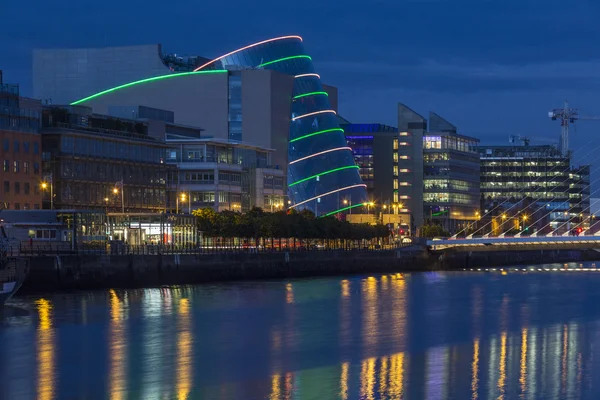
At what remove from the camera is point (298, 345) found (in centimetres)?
3450

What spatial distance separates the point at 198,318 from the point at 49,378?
13036 mm

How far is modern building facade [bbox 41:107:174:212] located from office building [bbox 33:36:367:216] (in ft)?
62.9

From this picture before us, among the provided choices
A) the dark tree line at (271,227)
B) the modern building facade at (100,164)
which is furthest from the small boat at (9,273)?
the dark tree line at (271,227)

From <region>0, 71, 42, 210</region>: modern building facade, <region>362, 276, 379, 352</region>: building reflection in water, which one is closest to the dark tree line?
<region>0, 71, 42, 210</region>: modern building facade

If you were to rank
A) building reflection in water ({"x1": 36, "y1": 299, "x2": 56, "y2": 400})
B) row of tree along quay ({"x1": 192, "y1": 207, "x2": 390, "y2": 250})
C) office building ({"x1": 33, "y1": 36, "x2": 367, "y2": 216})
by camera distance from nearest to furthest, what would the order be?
building reflection in water ({"x1": 36, "y1": 299, "x2": 56, "y2": 400})
row of tree along quay ({"x1": 192, "y1": 207, "x2": 390, "y2": 250})
office building ({"x1": 33, "y1": 36, "x2": 367, "y2": 216})

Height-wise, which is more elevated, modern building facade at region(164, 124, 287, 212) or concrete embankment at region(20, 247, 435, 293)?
modern building facade at region(164, 124, 287, 212)

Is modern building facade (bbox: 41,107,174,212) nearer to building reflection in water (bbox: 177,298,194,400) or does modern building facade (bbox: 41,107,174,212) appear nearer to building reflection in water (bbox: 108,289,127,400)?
building reflection in water (bbox: 108,289,127,400)

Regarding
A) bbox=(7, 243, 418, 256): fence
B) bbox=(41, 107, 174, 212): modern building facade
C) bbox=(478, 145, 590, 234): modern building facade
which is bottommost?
bbox=(7, 243, 418, 256): fence

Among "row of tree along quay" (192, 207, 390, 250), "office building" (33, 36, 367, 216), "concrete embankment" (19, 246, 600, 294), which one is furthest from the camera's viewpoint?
"office building" (33, 36, 367, 216)

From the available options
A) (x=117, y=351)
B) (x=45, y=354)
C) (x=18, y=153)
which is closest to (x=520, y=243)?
(x=18, y=153)

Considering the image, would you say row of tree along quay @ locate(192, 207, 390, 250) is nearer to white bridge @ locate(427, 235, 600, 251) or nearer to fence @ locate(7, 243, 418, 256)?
fence @ locate(7, 243, 418, 256)

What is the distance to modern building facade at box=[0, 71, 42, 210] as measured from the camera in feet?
208

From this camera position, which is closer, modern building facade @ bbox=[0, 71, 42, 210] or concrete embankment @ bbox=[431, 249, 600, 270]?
modern building facade @ bbox=[0, 71, 42, 210]

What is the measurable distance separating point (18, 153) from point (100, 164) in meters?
7.86
